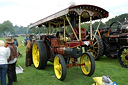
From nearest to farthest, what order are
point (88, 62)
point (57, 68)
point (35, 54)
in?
1. point (57, 68)
2. point (88, 62)
3. point (35, 54)

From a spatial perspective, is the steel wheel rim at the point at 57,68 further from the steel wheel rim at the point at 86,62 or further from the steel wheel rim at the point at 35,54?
the steel wheel rim at the point at 35,54

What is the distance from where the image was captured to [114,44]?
22.1ft

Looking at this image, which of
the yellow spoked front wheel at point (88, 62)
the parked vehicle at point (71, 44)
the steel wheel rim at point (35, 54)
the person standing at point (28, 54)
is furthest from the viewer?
the person standing at point (28, 54)

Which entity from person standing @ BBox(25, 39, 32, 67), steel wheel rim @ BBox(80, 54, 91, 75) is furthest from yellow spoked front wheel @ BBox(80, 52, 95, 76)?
person standing @ BBox(25, 39, 32, 67)

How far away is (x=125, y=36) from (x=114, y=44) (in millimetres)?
1163

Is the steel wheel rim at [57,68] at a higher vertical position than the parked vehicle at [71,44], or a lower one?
lower

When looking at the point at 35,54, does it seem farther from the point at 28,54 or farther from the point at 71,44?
the point at 71,44

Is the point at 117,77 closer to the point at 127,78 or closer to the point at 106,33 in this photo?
the point at 127,78

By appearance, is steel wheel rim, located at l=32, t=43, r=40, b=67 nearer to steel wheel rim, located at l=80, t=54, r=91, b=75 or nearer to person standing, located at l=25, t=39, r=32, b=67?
person standing, located at l=25, t=39, r=32, b=67

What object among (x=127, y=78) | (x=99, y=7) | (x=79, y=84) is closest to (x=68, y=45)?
(x=79, y=84)

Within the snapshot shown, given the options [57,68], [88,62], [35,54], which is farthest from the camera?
[35,54]

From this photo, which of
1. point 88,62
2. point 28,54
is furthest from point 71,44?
point 28,54

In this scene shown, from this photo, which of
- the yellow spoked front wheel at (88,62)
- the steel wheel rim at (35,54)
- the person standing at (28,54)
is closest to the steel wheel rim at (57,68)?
the yellow spoked front wheel at (88,62)

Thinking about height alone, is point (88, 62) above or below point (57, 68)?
above
